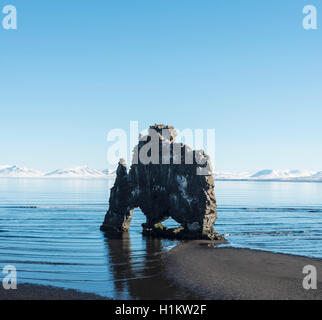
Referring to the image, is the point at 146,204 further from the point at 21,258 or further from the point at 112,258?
the point at 21,258

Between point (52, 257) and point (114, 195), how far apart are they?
23532mm

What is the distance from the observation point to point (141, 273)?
3675 cm

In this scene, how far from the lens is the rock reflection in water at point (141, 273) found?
3041 centimetres

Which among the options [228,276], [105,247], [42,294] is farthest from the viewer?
[105,247]

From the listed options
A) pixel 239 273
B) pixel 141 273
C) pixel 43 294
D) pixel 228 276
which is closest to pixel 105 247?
pixel 141 273

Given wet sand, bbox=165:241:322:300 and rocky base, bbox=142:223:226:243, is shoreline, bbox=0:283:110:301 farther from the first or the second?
rocky base, bbox=142:223:226:243

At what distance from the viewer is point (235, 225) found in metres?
73.0

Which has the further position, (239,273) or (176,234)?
(176,234)

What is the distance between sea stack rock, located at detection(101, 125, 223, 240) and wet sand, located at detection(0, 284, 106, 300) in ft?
92.7

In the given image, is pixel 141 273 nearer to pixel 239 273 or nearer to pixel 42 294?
pixel 239 273

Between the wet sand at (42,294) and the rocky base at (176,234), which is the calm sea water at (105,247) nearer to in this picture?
the wet sand at (42,294)

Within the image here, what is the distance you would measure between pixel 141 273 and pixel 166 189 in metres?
24.8

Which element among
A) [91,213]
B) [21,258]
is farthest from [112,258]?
[91,213]

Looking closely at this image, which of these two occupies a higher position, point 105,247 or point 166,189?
point 166,189
